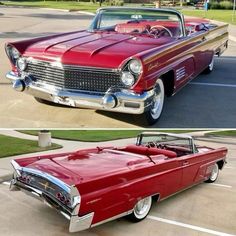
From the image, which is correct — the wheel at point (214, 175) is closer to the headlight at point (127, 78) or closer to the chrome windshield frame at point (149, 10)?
the chrome windshield frame at point (149, 10)

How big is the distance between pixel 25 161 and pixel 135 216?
1.52 metres

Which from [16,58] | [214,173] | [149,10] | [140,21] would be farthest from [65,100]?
[214,173]

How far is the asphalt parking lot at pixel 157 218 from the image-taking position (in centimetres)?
488

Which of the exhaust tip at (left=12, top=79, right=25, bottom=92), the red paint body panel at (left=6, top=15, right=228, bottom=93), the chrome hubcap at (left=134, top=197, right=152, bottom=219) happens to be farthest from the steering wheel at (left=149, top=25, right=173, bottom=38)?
the chrome hubcap at (left=134, top=197, right=152, bottom=219)

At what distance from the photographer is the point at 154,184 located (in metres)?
5.30

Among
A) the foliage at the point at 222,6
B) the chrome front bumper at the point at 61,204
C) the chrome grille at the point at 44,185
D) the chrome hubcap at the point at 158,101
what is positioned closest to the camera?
the chrome front bumper at the point at 61,204

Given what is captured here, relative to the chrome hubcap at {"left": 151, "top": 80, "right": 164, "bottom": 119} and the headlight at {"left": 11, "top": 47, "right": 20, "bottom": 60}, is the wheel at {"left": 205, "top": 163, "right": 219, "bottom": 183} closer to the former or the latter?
the chrome hubcap at {"left": 151, "top": 80, "right": 164, "bottom": 119}

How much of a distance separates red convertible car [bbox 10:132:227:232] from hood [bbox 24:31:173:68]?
1285 millimetres

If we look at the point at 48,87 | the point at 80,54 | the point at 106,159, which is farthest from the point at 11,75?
the point at 106,159

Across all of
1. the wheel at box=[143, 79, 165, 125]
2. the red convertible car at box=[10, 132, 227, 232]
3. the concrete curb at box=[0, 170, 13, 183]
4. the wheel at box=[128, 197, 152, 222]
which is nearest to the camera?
the red convertible car at box=[10, 132, 227, 232]

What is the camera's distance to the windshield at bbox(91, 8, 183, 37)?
25.7 feet

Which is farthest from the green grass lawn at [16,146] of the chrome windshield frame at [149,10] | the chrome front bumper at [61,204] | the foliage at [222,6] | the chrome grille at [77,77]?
the foliage at [222,6]

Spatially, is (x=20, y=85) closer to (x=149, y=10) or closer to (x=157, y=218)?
(x=157, y=218)

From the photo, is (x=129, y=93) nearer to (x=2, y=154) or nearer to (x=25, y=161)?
(x=25, y=161)
